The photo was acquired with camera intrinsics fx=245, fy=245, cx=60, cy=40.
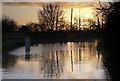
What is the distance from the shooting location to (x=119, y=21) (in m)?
22.8

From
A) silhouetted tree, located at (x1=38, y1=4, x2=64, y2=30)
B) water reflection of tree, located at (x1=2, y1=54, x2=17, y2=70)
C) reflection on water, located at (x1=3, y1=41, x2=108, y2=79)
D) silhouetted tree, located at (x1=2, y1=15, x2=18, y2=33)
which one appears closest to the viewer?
reflection on water, located at (x1=3, y1=41, x2=108, y2=79)

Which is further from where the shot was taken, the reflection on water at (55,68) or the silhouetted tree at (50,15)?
the silhouetted tree at (50,15)

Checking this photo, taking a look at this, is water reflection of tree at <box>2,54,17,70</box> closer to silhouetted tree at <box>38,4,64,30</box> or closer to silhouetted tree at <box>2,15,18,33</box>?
silhouetted tree at <box>2,15,18,33</box>

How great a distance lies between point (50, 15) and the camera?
71.9 metres

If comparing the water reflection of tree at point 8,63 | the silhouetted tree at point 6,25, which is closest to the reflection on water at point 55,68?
the water reflection of tree at point 8,63

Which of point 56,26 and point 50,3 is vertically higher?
point 50,3

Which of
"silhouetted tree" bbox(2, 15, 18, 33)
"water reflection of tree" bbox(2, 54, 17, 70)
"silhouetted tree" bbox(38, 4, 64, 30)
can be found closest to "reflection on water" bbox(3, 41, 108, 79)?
"water reflection of tree" bbox(2, 54, 17, 70)

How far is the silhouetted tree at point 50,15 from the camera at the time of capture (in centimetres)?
7038

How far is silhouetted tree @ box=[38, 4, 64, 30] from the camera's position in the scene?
70.4 m

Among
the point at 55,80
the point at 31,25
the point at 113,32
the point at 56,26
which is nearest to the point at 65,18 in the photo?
the point at 56,26

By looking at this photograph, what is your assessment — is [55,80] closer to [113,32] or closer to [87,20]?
[113,32]

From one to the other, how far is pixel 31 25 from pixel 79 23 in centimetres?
1613

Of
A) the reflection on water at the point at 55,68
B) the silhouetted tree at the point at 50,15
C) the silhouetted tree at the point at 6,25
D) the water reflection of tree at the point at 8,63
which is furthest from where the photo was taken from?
the silhouetted tree at the point at 50,15

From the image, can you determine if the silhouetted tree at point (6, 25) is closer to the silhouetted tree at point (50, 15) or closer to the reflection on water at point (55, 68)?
the silhouetted tree at point (50, 15)
